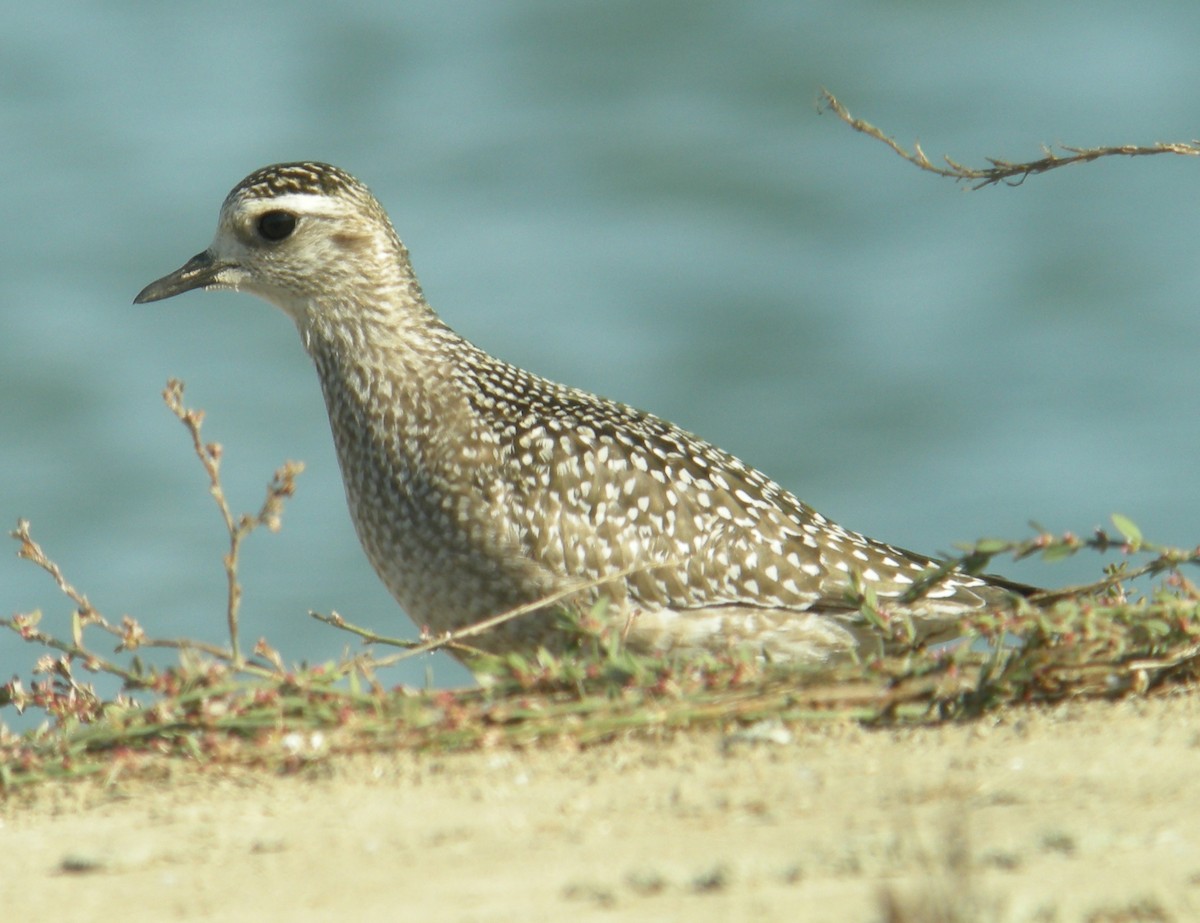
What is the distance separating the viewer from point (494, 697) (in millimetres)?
4676

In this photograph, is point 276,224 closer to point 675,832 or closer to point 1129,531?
point 1129,531

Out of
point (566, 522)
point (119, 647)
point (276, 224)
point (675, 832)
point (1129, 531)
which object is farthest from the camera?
point (276, 224)

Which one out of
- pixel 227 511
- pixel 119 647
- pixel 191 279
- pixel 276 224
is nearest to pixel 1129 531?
pixel 227 511

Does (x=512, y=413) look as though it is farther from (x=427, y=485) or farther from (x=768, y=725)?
(x=768, y=725)

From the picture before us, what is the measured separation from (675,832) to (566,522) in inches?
128

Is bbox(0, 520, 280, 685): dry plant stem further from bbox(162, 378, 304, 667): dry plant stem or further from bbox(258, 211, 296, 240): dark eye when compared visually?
bbox(258, 211, 296, 240): dark eye

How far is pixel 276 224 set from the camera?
776cm

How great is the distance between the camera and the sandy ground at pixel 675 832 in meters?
3.11

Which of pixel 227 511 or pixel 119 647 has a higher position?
pixel 227 511

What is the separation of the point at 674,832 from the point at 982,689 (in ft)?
3.82

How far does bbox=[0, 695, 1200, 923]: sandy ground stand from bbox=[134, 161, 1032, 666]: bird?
82.5 inches

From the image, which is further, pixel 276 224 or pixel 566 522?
pixel 276 224

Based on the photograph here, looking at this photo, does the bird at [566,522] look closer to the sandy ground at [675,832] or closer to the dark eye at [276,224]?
the dark eye at [276,224]

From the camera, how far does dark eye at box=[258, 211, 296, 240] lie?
25.4ft
